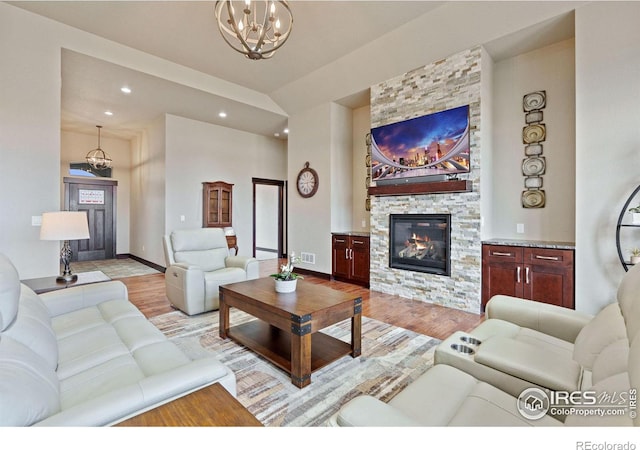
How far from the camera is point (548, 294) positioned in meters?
3.41

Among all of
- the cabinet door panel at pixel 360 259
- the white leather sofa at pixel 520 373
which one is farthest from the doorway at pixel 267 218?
the white leather sofa at pixel 520 373

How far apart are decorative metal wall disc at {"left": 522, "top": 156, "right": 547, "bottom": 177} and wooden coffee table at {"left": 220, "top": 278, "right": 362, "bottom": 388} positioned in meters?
3.17

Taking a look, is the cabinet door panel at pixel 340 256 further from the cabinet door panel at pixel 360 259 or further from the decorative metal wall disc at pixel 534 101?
the decorative metal wall disc at pixel 534 101

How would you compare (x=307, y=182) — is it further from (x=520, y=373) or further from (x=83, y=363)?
(x=520, y=373)

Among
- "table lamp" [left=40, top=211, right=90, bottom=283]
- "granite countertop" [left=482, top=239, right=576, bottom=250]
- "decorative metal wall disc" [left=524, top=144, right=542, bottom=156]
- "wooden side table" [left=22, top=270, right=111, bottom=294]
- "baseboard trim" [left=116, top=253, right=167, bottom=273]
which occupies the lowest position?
"baseboard trim" [left=116, top=253, right=167, bottom=273]

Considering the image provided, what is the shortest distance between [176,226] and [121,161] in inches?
139

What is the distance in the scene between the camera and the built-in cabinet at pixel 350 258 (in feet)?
17.0

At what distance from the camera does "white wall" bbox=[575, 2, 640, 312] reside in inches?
115

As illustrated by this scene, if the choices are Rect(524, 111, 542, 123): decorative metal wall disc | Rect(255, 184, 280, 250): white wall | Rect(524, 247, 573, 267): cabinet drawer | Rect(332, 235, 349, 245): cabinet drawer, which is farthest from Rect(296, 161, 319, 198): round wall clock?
Rect(255, 184, 280, 250): white wall

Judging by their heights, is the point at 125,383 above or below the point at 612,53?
below

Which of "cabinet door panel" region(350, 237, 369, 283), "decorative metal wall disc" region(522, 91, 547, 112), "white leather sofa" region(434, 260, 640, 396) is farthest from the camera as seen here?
"cabinet door panel" region(350, 237, 369, 283)

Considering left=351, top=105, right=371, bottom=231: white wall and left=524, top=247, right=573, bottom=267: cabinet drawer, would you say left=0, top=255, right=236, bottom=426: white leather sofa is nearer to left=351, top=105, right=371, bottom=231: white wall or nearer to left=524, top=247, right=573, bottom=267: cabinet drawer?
left=524, top=247, right=573, bottom=267: cabinet drawer
